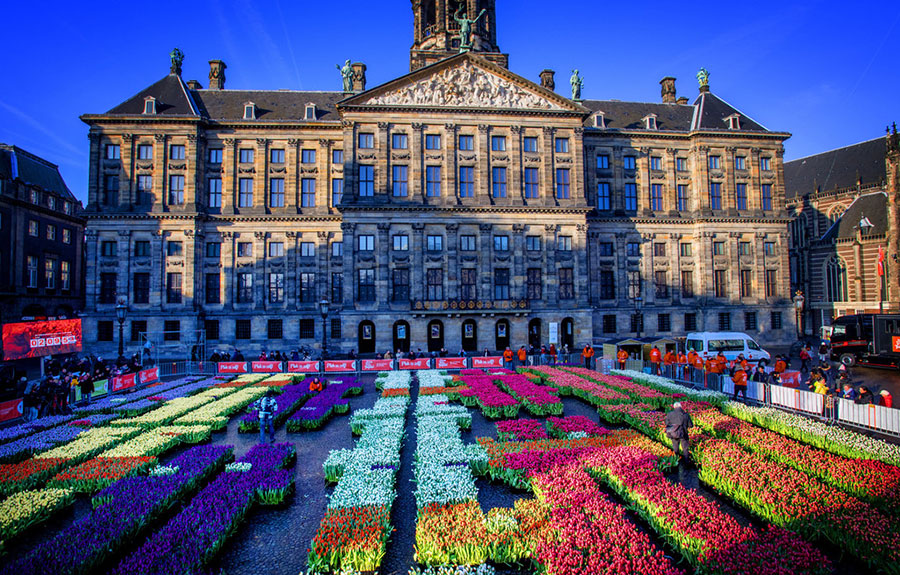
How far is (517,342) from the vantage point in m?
45.2

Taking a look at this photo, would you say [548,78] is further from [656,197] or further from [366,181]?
[366,181]

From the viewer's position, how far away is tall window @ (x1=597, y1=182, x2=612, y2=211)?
172 feet

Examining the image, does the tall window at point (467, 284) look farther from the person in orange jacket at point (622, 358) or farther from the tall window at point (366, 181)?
the person in orange jacket at point (622, 358)

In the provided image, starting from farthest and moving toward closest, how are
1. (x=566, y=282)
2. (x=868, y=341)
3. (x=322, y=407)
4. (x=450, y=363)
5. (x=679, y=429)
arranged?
(x=566, y=282)
(x=868, y=341)
(x=450, y=363)
(x=322, y=407)
(x=679, y=429)

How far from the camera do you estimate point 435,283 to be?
4556cm

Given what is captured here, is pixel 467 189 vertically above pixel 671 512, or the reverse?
pixel 467 189

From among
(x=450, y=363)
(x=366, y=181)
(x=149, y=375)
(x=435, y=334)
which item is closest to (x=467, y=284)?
(x=435, y=334)

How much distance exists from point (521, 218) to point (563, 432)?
32.4 metres

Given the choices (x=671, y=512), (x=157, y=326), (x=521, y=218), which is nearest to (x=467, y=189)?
(x=521, y=218)

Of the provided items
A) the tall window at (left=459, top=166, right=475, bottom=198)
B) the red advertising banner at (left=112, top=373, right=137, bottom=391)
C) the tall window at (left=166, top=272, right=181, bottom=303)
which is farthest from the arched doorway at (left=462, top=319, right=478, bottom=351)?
the tall window at (left=166, top=272, right=181, bottom=303)

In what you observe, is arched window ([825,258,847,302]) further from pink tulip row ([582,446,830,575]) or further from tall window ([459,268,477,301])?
pink tulip row ([582,446,830,575])

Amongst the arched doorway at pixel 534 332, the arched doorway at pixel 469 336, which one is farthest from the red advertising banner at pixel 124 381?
the arched doorway at pixel 534 332

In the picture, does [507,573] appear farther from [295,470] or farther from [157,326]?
[157,326]

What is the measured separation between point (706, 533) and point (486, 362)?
26791 mm
